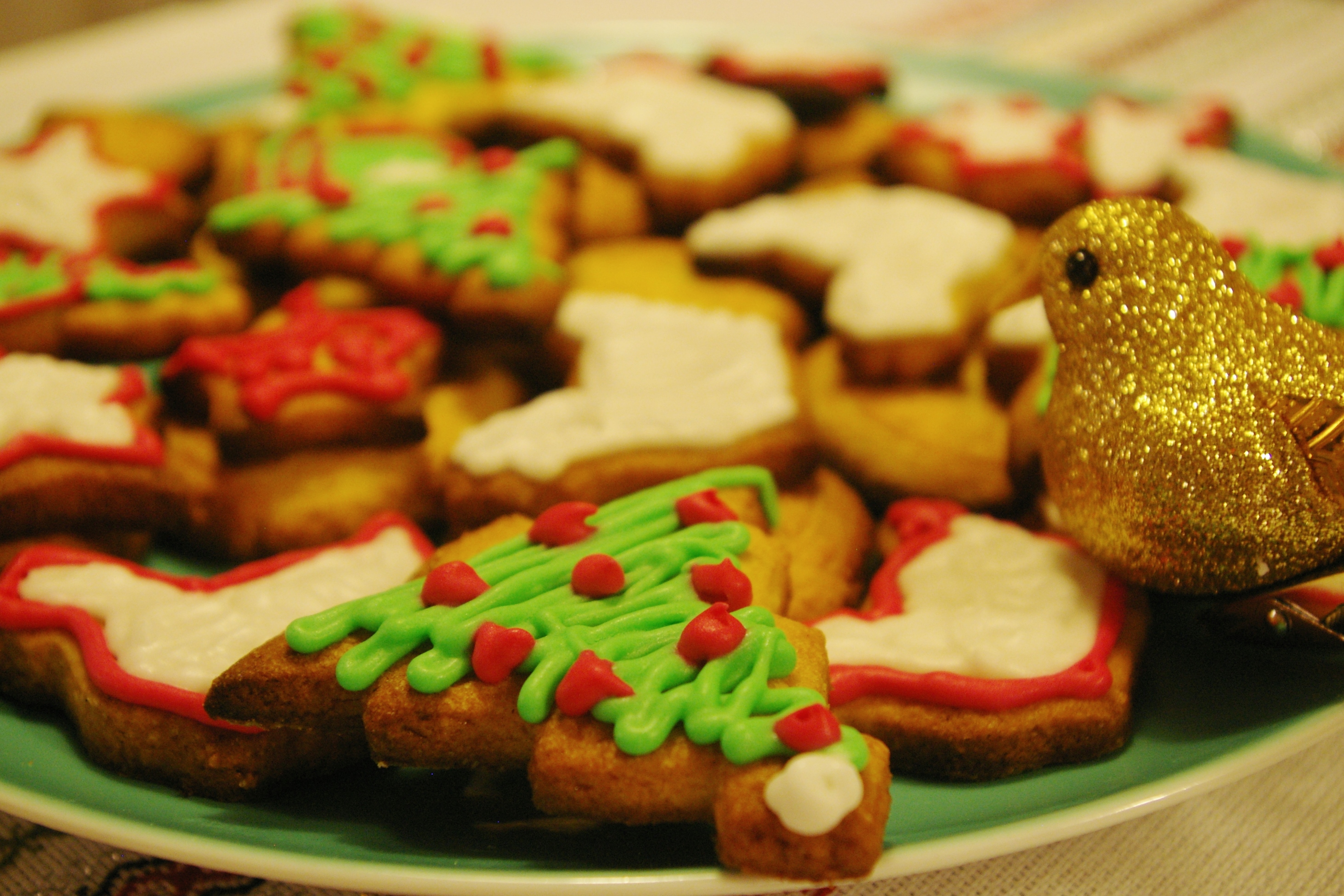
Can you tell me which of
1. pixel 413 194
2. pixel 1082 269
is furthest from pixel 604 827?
pixel 413 194

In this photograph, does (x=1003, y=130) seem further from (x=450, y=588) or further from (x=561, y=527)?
(x=450, y=588)

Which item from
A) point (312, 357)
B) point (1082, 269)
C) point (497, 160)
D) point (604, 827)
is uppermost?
point (1082, 269)

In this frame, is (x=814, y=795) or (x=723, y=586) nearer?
(x=814, y=795)

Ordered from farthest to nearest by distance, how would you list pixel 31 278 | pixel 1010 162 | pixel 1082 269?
pixel 1010 162, pixel 31 278, pixel 1082 269

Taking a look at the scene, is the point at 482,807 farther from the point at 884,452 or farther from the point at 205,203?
the point at 205,203

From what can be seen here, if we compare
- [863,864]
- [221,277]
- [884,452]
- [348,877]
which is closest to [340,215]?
[221,277]

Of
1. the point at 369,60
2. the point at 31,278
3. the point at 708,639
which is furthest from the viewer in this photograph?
the point at 369,60

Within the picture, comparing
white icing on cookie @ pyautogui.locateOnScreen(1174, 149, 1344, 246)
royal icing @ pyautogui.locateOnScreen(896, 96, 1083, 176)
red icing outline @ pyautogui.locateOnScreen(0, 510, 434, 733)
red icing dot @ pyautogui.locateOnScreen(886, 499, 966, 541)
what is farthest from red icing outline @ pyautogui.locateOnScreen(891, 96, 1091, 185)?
red icing outline @ pyautogui.locateOnScreen(0, 510, 434, 733)
